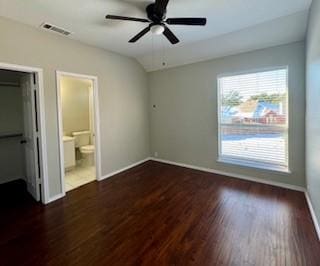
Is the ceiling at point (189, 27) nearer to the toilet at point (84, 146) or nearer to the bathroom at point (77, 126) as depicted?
the bathroom at point (77, 126)

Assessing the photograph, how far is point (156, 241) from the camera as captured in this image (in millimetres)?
2104

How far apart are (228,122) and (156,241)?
2.85 meters

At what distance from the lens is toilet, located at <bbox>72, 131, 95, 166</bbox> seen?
16.0ft

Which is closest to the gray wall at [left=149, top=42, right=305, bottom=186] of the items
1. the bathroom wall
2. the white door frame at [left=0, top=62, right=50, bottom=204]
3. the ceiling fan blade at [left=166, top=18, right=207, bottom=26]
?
the ceiling fan blade at [left=166, top=18, right=207, bottom=26]

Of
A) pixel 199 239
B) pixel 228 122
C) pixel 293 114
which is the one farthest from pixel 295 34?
pixel 199 239

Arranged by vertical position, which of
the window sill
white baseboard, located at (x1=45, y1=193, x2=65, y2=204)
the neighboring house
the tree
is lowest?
white baseboard, located at (x1=45, y1=193, x2=65, y2=204)

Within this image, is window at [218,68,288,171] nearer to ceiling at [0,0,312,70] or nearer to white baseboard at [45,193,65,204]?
ceiling at [0,0,312,70]

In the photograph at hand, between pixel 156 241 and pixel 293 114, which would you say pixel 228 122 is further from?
pixel 156 241

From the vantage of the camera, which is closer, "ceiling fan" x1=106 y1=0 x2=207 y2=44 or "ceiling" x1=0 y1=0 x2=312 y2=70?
"ceiling fan" x1=106 y1=0 x2=207 y2=44

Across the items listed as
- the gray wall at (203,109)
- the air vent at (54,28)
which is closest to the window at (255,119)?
the gray wall at (203,109)

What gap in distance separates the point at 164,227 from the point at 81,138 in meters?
3.82

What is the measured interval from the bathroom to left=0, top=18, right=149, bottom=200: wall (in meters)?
0.64

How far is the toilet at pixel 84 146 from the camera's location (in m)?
4.88

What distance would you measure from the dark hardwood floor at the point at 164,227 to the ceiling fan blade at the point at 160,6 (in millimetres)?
2620
